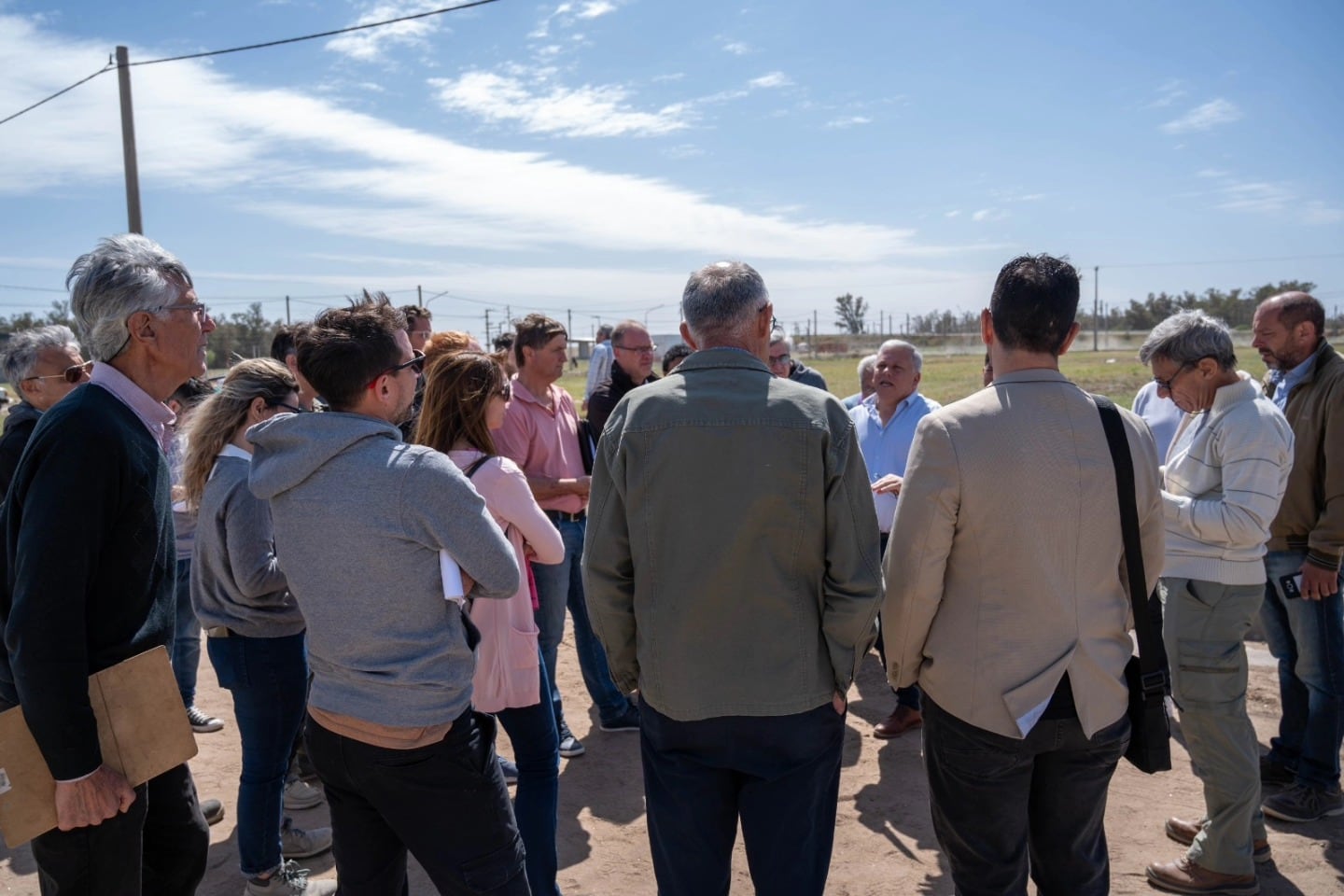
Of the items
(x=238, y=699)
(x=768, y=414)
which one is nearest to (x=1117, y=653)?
(x=768, y=414)

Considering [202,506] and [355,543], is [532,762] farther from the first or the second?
[202,506]

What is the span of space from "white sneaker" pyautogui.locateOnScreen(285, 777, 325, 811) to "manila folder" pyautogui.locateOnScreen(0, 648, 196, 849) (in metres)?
2.12

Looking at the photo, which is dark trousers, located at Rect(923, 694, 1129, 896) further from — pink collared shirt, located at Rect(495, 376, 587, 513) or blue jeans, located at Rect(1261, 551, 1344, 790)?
pink collared shirt, located at Rect(495, 376, 587, 513)

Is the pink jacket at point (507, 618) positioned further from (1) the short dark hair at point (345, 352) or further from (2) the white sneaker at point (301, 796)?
(2) the white sneaker at point (301, 796)

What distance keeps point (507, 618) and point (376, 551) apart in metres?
0.88

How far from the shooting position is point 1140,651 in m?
2.41

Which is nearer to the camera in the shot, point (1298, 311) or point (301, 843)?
point (301, 843)

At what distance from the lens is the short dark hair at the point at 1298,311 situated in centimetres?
403

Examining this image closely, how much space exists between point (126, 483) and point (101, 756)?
0.64m

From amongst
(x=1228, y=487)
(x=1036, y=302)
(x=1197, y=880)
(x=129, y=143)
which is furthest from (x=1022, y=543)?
(x=129, y=143)

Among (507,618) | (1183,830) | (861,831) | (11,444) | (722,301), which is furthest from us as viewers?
(861,831)

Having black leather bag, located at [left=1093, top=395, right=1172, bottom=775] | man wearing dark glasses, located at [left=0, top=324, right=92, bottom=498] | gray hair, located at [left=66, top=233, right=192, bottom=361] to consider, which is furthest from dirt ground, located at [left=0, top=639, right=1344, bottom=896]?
gray hair, located at [left=66, top=233, right=192, bottom=361]

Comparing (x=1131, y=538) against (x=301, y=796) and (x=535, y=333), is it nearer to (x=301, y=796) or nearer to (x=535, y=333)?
(x=535, y=333)

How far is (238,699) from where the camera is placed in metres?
3.29
